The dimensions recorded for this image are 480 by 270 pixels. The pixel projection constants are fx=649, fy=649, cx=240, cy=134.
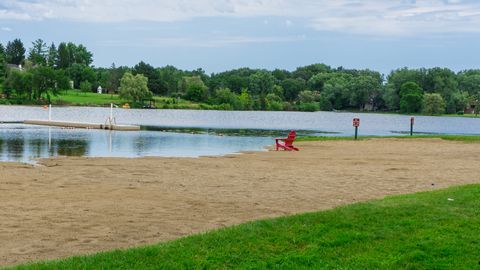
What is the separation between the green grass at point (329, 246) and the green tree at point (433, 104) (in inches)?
5505

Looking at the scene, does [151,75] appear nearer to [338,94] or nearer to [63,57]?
[63,57]

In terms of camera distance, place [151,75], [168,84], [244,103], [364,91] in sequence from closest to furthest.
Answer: [244,103], [151,75], [364,91], [168,84]

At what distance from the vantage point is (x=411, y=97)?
149 meters

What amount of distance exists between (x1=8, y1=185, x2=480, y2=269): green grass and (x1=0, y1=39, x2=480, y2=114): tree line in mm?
131461

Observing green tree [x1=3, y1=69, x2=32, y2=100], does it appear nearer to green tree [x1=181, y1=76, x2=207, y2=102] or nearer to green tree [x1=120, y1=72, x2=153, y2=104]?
green tree [x1=120, y1=72, x2=153, y2=104]

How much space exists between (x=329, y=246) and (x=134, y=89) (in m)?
135

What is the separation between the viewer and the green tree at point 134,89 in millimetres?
141000

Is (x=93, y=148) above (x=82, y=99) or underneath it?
underneath

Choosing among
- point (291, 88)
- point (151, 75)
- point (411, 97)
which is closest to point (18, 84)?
point (151, 75)

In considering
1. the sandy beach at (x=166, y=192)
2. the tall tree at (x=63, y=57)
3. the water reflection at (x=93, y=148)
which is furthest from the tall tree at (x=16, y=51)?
the sandy beach at (x=166, y=192)

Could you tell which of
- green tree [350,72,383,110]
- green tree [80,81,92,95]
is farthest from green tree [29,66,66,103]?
green tree [350,72,383,110]

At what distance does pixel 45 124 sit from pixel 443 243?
5414 cm

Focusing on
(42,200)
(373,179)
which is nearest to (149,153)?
(373,179)

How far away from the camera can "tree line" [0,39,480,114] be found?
462 ft
